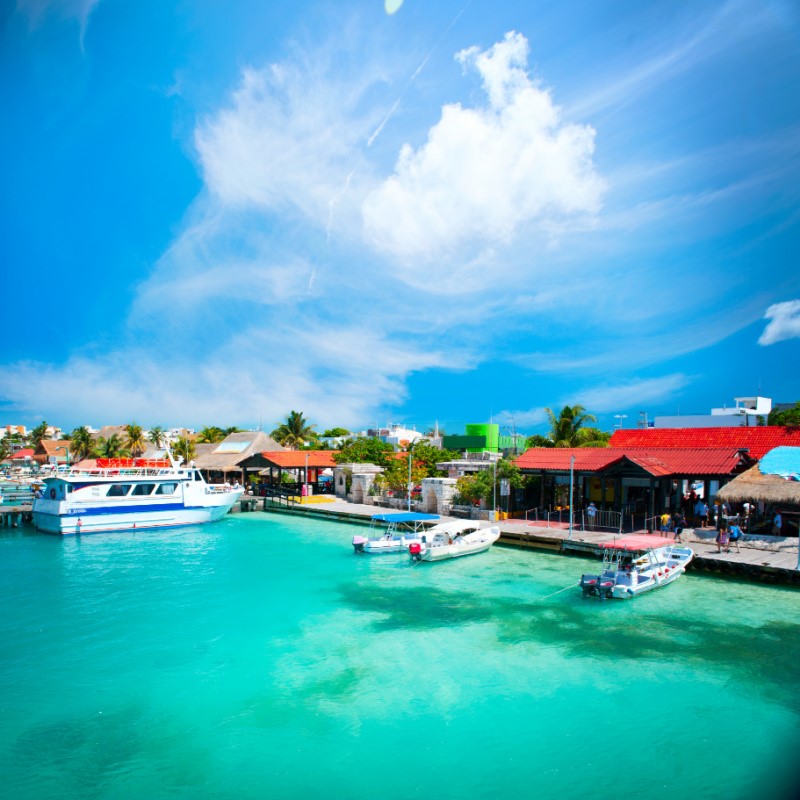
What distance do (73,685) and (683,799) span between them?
1379 cm

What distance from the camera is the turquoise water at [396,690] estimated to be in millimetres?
10406

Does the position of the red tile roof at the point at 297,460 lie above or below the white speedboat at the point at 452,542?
above

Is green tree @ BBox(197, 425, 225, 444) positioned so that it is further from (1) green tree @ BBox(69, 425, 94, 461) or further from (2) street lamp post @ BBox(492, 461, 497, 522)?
(2) street lamp post @ BBox(492, 461, 497, 522)

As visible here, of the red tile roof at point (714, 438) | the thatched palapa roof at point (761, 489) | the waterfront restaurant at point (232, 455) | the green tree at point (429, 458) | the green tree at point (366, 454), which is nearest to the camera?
the thatched palapa roof at point (761, 489)

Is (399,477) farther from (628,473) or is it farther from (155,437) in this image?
(155,437)

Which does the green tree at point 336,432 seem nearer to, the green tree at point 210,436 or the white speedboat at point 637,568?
the green tree at point 210,436

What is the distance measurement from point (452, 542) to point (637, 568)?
9.31 meters

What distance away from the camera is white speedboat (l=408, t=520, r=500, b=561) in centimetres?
2702

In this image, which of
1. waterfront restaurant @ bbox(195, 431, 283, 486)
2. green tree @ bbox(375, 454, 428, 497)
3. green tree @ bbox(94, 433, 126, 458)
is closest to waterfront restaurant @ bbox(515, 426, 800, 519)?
green tree @ bbox(375, 454, 428, 497)

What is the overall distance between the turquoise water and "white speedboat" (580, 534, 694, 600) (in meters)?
0.59

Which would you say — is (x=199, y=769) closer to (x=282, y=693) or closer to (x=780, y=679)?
(x=282, y=693)

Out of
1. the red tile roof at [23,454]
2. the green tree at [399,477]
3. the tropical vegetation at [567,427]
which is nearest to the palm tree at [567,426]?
the tropical vegetation at [567,427]

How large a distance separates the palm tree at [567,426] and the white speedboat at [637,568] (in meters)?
20.9

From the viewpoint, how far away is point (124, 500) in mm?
38344
